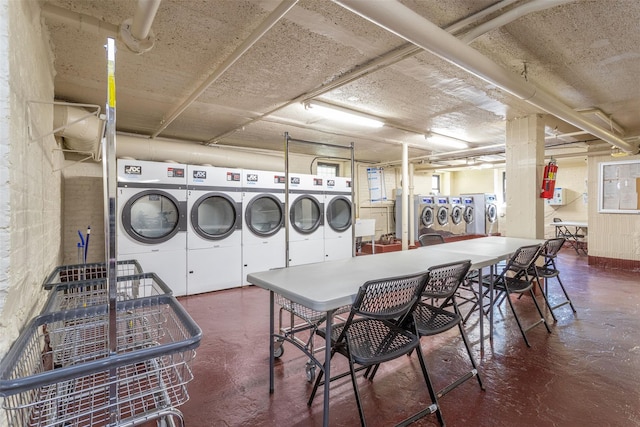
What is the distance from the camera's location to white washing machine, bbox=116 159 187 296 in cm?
407

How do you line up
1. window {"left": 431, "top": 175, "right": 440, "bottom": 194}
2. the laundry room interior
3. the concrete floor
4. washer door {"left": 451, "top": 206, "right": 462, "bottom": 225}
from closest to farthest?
the laundry room interior, the concrete floor, washer door {"left": 451, "top": 206, "right": 462, "bottom": 225}, window {"left": 431, "top": 175, "right": 440, "bottom": 194}

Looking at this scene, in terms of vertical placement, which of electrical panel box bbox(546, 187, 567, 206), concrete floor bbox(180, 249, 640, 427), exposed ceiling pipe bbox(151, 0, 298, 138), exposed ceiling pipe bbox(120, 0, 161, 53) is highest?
exposed ceiling pipe bbox(151, 0, 298, 138)

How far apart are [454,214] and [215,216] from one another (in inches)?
280

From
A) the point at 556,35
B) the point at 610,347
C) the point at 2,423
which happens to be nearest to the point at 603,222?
the point at 610,347

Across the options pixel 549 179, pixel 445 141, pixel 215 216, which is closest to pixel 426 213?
pixel 445 141

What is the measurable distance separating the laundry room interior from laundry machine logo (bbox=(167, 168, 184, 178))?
0.02 metres

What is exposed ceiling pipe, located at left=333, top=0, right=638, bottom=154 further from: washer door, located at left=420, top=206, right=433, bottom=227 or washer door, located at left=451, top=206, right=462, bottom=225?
washer door, located at left=451, top=206, right=462, bottom=225

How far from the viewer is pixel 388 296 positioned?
1.72 meters

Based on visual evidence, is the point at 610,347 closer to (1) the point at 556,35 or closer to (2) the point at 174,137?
(1) the point at 556,35

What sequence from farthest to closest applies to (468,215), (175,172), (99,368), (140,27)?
1. (468,215)
2. (175,172)
3. (140,27)
4. (99,368)

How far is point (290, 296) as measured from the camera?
177 centimetres

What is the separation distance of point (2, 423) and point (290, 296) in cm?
119

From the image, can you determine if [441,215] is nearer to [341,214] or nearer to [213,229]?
[341,214]

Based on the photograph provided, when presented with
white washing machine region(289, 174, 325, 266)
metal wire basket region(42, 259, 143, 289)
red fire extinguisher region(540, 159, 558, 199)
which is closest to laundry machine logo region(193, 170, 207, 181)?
white washing machine region(289, 174, 325, 266)
